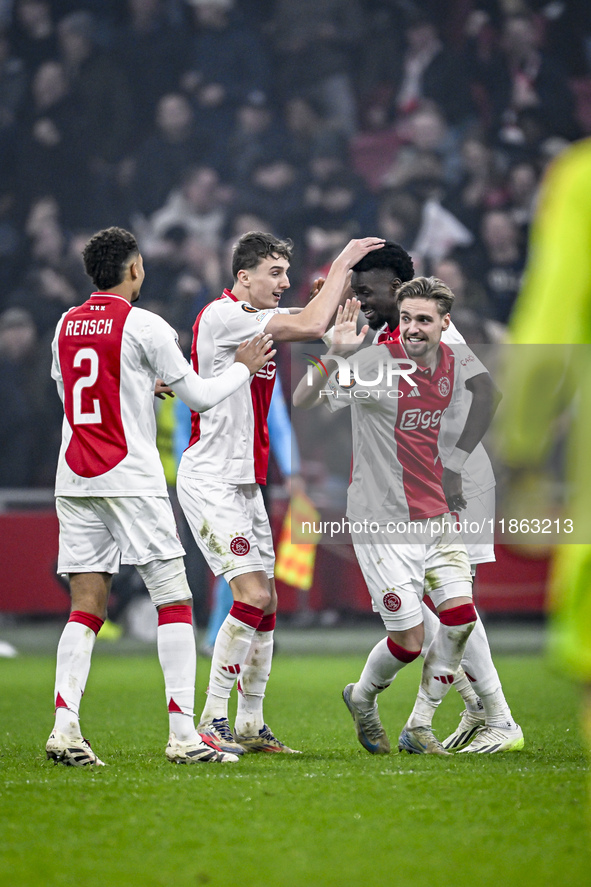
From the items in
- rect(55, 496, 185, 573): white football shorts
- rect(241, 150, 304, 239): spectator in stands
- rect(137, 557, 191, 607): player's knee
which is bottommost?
rect(137, 557, 191, 607): player's knee

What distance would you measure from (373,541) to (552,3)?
34.9ft

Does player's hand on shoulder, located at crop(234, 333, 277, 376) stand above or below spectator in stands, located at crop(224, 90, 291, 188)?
below

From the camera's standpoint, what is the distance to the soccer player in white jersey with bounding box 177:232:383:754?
450 cm

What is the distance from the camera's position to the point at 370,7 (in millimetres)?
13297

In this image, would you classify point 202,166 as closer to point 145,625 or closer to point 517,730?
point 145,625

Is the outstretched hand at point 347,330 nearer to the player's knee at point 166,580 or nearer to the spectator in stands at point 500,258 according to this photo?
the player's knee at point 166,580

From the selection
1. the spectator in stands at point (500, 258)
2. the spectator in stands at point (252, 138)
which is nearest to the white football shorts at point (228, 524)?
the spectator in stands at point (500, 258)

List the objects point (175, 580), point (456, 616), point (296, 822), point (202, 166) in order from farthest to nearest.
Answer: point (202, 166), point (456, 616), point (175, 580), point (296, 822)

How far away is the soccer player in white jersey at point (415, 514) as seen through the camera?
14.5ft

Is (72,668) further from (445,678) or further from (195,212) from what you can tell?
(195,212)

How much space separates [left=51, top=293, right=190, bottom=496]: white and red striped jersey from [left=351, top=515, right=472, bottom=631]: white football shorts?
952mm

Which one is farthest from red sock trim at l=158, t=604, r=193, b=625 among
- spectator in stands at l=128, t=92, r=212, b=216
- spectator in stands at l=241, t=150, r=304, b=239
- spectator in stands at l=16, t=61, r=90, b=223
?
spectator in stands at l=16, t=61, r=90, b=223

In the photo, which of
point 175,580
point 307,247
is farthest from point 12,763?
point 307,247

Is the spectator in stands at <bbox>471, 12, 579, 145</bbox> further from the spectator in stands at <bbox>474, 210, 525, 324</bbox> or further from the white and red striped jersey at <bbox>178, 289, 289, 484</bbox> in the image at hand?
the white and red striped jersey at <bbox>178, 289, 289, 484</bbox>
